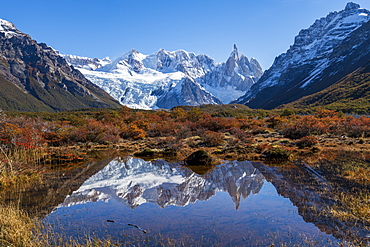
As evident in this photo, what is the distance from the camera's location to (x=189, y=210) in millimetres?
9297

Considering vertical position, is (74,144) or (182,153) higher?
(74,144)

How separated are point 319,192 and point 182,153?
543 inches

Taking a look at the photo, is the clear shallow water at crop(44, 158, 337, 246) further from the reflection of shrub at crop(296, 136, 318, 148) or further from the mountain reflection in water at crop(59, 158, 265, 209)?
the reflection of shrub at crop(296, 136, 318, 148)

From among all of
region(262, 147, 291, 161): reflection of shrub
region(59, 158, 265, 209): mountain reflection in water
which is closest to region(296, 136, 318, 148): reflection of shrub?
region(262, 147, 291, 161): reflection of shrub

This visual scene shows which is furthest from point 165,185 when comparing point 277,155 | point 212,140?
point 212,140

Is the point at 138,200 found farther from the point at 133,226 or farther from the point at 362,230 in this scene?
the point at 362,230

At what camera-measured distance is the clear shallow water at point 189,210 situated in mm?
7219

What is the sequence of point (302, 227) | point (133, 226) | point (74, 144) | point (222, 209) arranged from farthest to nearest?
point (74, 144) → point (222, 209) → point (133, 226) → point (302, 227)

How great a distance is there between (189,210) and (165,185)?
3781 millimetres

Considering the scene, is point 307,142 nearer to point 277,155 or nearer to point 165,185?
point 277,155

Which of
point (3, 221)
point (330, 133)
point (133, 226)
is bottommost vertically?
point (330, 133)

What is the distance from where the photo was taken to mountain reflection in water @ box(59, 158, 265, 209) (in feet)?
35.4

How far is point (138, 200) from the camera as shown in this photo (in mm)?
10688

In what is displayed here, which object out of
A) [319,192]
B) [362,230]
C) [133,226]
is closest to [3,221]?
[133,226]
